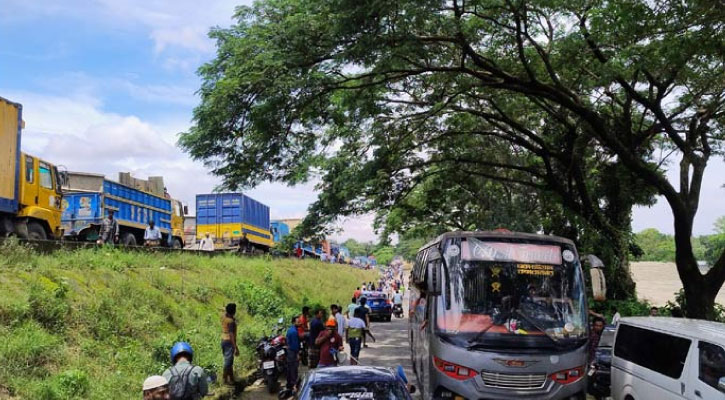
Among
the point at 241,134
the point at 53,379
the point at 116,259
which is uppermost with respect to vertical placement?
the point at 241,134

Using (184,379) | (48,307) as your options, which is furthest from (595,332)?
(48,307)

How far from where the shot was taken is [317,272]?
35844mm

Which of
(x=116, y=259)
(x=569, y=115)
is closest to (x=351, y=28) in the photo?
(x=116, y=259)

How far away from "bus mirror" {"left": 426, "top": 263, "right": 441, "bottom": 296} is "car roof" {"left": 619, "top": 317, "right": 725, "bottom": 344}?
316cm

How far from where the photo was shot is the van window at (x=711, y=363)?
6.45 metres

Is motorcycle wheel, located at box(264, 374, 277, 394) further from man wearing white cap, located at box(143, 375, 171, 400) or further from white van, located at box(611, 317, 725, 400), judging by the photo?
man wearing white cap, located at box(143, 375, 171, 400)

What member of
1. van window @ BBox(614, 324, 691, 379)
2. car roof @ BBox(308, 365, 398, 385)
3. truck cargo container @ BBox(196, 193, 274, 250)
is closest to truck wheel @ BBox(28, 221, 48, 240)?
car roof @ BBox(308, 365, 398, 385)

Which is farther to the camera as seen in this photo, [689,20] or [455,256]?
[689,20]

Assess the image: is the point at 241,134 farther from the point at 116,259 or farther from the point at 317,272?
the point at 317,272

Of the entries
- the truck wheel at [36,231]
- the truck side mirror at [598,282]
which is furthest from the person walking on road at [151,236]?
Result: the truck side mirror at [598,282]

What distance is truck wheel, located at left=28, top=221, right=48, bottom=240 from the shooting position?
1381cm

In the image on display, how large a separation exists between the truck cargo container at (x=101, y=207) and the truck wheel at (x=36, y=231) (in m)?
5.45

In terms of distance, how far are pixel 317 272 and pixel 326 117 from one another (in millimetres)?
A: 22549

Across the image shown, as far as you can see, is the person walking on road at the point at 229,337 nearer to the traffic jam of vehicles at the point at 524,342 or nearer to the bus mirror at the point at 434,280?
the traffic jam of vehicles at the point at 524,342
